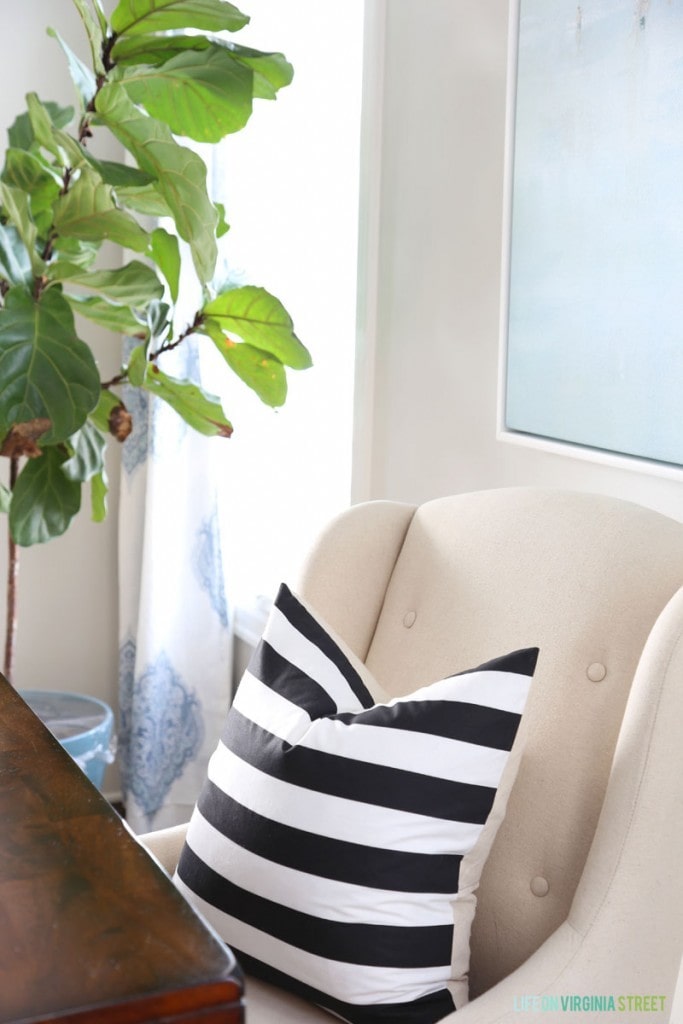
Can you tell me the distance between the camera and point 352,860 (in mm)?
1007

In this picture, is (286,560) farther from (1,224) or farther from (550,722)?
(550,722)

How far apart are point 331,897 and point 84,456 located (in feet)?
3.49

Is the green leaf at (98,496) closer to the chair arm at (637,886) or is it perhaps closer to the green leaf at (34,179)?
the green leaf at (34,179)

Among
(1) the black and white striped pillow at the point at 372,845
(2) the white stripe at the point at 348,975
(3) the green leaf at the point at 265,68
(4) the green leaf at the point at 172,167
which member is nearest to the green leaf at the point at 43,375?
(4) the green leaf at the point at 172,167

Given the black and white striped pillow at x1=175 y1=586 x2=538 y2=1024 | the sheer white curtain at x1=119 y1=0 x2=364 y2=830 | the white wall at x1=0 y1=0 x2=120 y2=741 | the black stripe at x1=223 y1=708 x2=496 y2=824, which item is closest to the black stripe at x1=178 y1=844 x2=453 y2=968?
the black and white striped pillow at x1=175 y1=586 x2=538 y2=1024

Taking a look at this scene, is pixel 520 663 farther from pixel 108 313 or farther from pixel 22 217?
pixel 108 313

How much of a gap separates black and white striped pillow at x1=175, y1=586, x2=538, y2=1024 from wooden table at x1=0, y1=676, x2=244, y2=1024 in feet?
1.36

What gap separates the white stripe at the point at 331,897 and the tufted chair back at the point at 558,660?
0.30 ft

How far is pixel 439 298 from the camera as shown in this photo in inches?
75.2

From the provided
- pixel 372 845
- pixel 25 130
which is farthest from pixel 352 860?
pixel 25 130

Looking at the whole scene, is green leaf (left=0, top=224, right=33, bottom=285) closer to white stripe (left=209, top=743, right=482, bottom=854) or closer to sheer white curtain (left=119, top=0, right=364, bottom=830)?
sheer white curtain (left=119, top=0, right=364, bottom=830)

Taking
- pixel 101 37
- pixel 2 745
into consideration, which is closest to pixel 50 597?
pixel 101 37

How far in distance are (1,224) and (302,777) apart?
115 cm

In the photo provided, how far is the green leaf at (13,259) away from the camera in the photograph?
166cm
